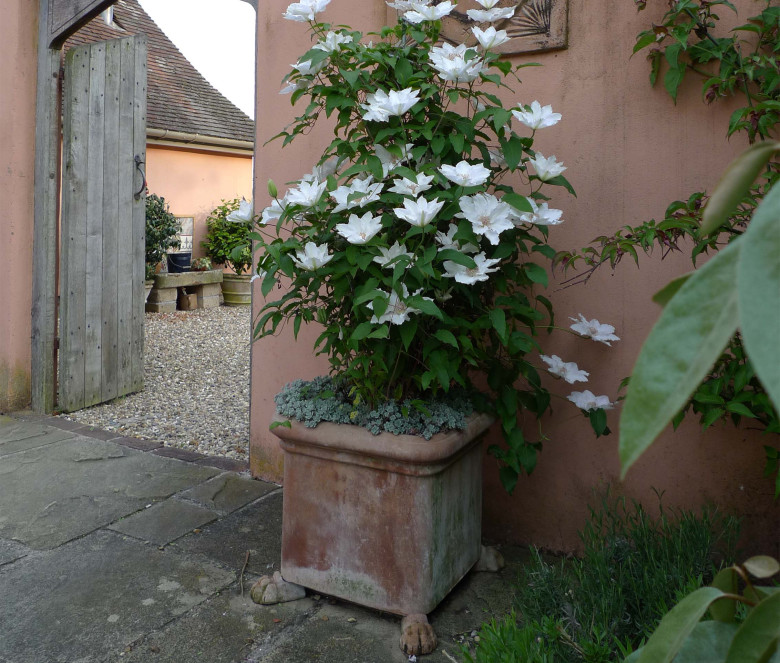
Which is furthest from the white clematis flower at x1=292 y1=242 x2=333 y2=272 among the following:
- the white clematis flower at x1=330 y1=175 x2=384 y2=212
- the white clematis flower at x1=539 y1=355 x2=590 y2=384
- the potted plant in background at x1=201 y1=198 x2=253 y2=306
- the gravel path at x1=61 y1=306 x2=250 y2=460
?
the potted plant in background at x1=201 y1=198 x2=253 y2=306

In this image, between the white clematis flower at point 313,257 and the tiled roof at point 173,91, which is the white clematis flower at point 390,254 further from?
the tiled roof at point 173,91

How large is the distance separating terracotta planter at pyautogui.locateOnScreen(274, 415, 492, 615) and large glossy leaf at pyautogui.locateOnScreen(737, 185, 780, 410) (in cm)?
167

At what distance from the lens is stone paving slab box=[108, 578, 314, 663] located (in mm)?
1994

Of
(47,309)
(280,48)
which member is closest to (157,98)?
(47,309)

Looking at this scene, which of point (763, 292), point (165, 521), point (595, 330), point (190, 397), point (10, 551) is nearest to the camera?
point (763, 292)

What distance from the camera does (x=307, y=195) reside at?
2006 millimetres

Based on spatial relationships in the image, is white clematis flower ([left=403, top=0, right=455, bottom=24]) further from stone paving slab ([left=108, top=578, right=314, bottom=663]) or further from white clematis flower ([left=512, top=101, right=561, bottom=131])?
stone paving slab ([left=108, top=578, right=314, bottom=663])

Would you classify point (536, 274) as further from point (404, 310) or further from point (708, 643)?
point (708, 643)

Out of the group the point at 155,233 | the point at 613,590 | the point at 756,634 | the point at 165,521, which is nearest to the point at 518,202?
the point at 613,590

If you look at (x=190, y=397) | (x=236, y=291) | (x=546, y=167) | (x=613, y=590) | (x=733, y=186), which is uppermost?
(x=546, y=167)

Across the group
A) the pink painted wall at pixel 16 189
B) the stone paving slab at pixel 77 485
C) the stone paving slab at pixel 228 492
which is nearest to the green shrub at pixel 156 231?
the pink painted wall at pixel 16 189

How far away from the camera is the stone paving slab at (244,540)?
2.56 metres

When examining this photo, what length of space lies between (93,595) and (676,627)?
2.17 meters

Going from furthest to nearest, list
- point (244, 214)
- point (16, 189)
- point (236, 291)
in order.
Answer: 1. point (236, 291)
2. point (16, 189)
3. point (244, 214)
